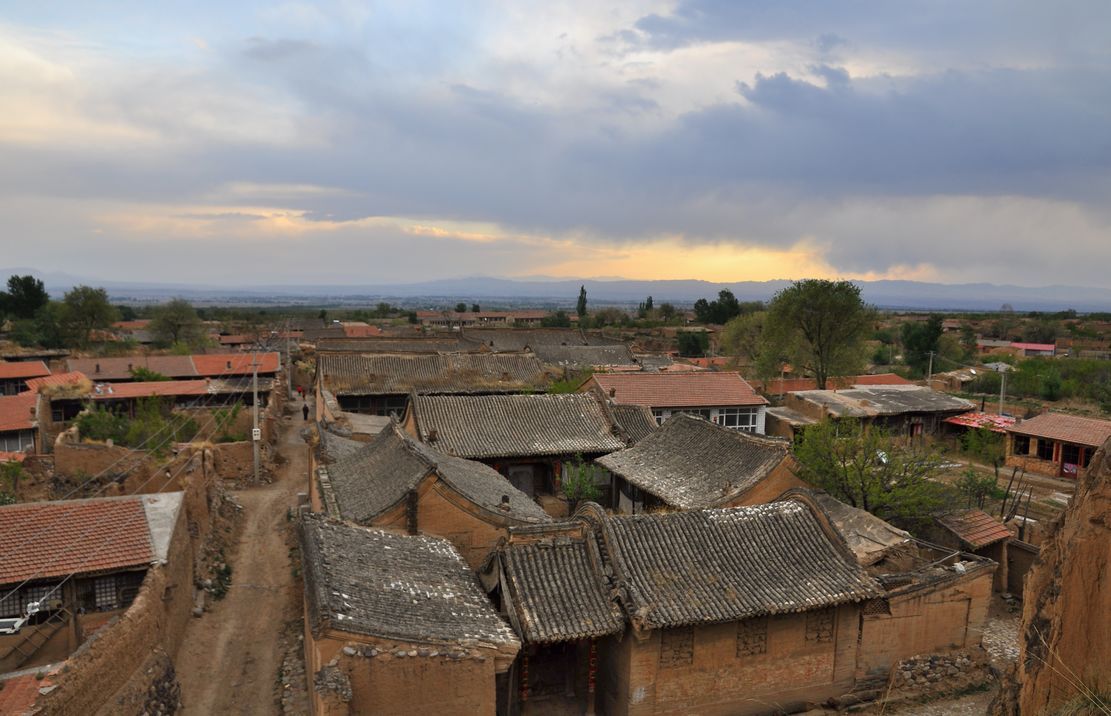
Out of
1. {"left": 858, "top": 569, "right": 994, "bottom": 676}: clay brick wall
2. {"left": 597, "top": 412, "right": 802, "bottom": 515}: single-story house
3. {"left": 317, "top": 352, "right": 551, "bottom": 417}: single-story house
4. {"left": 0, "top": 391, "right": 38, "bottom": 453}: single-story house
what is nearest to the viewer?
{"left": 858, "top": 569, "right": 994, "bottom": 676}: clay brick wall

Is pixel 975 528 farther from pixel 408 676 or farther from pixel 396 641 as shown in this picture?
pixel 396 641

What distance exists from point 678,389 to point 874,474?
15.5 m

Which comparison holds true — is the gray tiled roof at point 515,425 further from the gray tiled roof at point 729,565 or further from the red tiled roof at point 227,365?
the red tiled roof at point 227,365

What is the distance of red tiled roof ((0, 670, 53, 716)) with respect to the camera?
10.9m

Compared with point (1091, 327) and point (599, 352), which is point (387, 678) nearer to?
point (599, 352)

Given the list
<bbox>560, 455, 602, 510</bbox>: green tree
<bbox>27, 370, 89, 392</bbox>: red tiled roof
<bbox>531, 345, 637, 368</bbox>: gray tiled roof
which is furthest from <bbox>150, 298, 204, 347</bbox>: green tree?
<bbox>560, 455, 602, 510</bbox>: green tree

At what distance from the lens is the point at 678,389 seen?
118 ft

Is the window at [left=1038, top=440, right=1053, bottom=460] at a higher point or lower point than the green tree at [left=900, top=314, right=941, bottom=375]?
lower

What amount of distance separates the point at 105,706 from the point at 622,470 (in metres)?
15.9

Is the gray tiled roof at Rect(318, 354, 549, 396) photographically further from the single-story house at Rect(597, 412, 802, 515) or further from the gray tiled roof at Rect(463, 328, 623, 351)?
the gray tiled roof at Rect(463, 328, 623, 351)

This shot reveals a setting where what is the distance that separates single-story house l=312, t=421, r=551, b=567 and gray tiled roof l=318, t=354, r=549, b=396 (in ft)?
65.3

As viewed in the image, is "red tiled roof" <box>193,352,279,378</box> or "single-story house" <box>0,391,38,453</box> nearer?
"single-story house" <box>0,391,38,453</box>

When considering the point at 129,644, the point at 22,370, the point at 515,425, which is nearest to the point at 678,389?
the point at 515,425

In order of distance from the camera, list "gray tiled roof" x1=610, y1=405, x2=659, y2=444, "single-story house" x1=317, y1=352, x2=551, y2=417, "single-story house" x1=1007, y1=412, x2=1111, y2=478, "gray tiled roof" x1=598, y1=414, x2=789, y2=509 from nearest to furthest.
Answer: "gray tiled roof" x1=598, y1=414, x2=789, y2=509, "gray tiled roof" x1=610, y1=405, x2=659, y2=444, "single-story house" x1=1007, y1=412, x2=1111, y2=478, "single-story house" x1=317, y1=352, x2=551, y2=417
